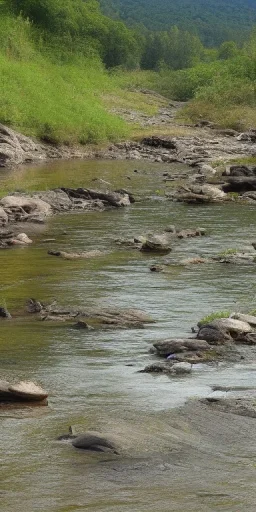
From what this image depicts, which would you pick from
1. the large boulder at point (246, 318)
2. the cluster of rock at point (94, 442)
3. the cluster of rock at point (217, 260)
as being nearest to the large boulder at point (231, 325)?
the large boulder at point (246, 318)

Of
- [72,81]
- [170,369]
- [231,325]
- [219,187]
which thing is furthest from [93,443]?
[72,81]

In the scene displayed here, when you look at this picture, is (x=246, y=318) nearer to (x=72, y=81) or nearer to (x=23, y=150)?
(x=23, y=150)

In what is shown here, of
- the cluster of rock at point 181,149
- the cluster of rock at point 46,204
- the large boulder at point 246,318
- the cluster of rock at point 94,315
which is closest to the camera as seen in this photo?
the large boulder at point 246,318

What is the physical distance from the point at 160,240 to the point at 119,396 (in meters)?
9.74

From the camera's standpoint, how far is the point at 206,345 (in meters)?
11.3

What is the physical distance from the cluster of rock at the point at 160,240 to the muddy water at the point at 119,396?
0.35 metres

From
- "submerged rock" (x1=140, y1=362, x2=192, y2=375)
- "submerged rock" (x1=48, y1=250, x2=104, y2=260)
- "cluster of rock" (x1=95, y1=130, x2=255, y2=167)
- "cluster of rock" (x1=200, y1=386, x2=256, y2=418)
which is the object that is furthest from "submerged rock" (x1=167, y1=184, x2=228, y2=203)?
"cluster of rock" (x1=200, y1=386, x2=256, y2=418)

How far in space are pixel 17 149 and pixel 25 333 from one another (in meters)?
24.3

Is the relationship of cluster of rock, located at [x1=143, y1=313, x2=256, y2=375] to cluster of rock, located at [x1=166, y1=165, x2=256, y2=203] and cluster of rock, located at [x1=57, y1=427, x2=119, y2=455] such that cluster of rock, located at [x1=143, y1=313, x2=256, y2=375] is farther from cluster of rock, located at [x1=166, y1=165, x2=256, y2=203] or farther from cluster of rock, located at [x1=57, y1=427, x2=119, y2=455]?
cluster of rock, located at [x1=166, y1=165, x2=256, y2=203]

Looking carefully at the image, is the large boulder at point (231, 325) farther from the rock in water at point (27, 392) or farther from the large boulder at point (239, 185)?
the large boulder at point (239, 185)

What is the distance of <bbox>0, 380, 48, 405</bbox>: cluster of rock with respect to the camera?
367 inches

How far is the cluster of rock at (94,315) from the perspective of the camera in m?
12.8

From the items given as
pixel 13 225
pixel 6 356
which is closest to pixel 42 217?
pixel 13 225

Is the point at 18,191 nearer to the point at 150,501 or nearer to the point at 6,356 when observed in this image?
the point at 6,356
